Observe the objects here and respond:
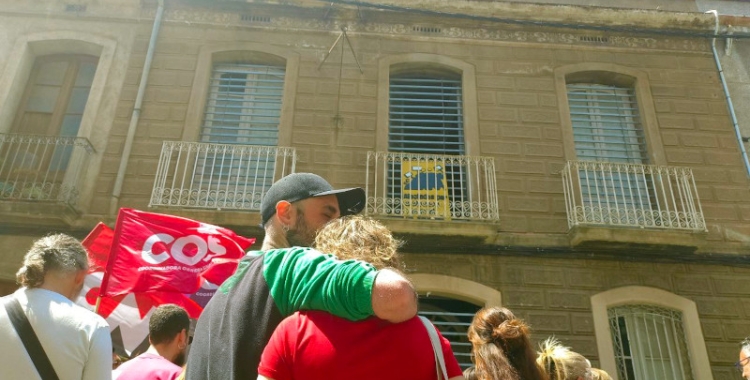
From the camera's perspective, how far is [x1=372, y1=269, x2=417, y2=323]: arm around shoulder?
4.75ft

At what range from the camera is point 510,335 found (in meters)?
2.65

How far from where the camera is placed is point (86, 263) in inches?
112

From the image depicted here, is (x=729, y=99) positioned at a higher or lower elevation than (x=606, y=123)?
higher

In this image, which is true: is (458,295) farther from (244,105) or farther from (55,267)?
(55,267)

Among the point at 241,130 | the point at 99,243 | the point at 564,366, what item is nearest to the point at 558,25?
the point at 241,130

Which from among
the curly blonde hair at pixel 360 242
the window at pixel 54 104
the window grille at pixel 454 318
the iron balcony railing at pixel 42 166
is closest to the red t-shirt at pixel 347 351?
the curly blonde hair at pixel 360 242

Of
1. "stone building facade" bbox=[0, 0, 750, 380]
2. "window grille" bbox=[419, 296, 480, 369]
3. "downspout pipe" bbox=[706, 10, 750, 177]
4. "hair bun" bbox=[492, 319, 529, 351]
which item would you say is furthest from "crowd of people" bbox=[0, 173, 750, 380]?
"downspout pipe" bbox=[706, 10, 750, 177]

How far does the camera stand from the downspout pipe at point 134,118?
26.0 feet

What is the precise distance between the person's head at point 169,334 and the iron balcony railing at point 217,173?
417 centimetres

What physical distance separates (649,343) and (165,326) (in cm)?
690

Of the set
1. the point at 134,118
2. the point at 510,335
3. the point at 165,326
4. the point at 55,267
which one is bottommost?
the point at 510,335

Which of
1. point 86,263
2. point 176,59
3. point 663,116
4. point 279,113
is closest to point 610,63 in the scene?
point 663,116

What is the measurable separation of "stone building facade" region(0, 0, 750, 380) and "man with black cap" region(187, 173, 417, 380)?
5845mm

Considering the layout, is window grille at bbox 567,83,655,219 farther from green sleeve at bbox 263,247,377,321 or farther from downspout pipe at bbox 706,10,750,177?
green sleeve at bbox 263,247,377,321
